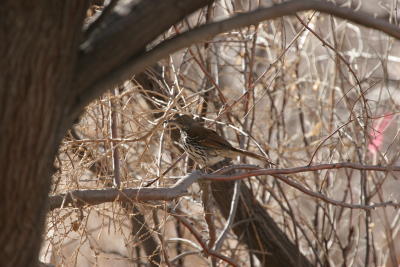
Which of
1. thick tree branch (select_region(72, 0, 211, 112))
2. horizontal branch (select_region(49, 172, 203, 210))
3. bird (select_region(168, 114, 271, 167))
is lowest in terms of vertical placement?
horizontal branch (select_region(49, 172, 203, 210))

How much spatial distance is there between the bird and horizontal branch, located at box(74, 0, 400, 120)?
3240 millimetres

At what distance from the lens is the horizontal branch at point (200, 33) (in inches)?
83.4

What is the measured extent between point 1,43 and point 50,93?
0.20 meters

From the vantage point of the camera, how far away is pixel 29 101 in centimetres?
198

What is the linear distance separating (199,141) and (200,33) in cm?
343

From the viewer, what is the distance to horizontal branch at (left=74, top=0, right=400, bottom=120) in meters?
2.12

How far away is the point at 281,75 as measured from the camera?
6508mm

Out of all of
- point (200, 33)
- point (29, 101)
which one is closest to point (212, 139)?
point (200, 33)

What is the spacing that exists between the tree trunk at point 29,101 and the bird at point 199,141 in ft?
11.4

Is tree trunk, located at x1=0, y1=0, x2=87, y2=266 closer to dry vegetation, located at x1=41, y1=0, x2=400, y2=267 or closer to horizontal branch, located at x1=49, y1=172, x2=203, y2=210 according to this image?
horizontal branch, located at x1=49, y1=172, x2=203, y2=210

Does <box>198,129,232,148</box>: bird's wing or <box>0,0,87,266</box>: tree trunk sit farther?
<box>198,129,232,148</box>: bird's wing

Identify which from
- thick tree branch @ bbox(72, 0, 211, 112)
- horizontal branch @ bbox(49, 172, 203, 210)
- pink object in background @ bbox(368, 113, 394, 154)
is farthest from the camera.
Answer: pink object in background @ bbox(368, 113, 394, 154)

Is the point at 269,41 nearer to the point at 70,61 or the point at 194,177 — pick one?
the point at 194,177

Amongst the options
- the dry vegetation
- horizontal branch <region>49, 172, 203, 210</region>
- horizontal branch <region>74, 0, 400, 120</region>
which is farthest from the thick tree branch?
the dry vegetation
